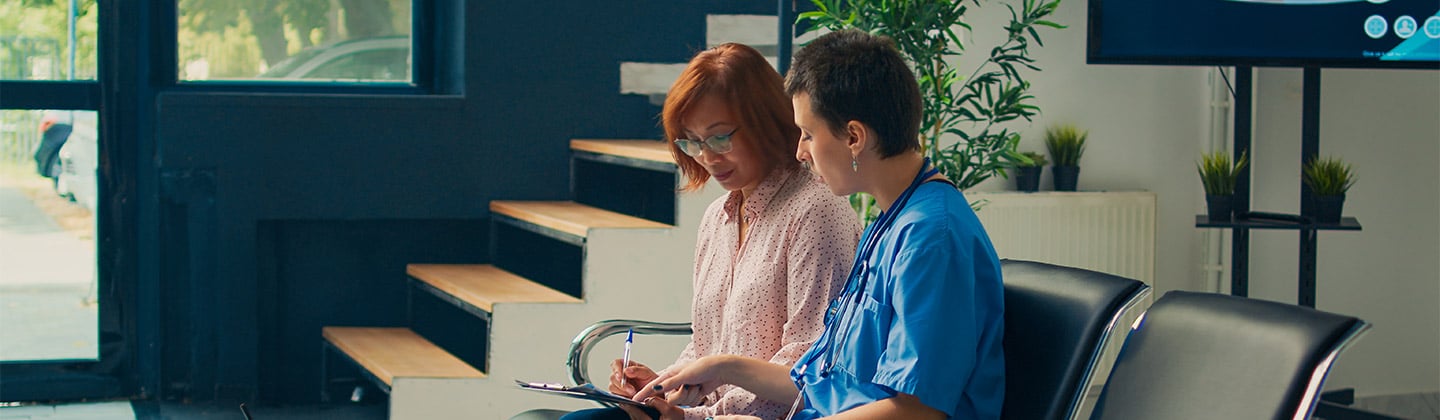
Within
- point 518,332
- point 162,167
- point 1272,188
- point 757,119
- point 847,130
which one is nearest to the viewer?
point 847,130

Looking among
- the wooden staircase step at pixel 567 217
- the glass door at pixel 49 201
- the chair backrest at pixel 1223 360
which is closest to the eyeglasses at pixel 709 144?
the chair backrest at pixel 1223 360

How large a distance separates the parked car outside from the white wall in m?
1.96

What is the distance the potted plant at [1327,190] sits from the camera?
12.7ft

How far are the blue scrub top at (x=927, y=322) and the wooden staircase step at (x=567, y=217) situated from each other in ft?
6.11

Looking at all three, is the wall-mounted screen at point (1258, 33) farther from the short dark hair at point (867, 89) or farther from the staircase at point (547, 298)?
the short dark hair at point (867, 89)

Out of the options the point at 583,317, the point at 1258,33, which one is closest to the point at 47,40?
the point at 583,317

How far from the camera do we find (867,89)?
5.13 feet

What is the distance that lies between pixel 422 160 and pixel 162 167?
0.72 meters

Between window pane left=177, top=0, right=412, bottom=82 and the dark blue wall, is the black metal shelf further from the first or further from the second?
window pane left=177, top=0, right=412, bottom=82

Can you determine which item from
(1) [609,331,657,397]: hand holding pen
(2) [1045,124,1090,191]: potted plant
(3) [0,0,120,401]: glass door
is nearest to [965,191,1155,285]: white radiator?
(2) [1045,124,1090,191]: potted plant

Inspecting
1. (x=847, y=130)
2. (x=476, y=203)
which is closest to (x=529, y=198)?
(x=476, y=203)

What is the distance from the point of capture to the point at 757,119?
6.74ft

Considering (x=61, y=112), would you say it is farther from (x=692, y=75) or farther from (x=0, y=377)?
(x=692, y=75)

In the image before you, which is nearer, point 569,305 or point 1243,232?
point 569,305
